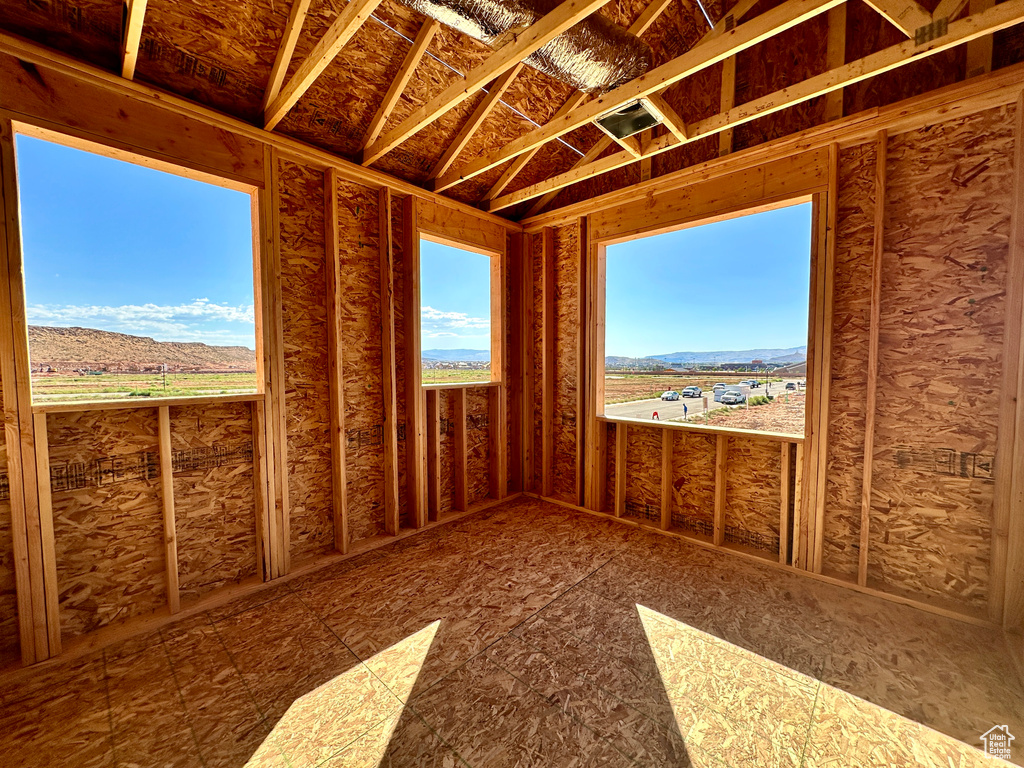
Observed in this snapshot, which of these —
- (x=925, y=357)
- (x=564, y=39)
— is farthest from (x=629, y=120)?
(x=925, y=357)

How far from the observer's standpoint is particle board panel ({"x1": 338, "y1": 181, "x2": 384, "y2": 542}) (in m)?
3.20

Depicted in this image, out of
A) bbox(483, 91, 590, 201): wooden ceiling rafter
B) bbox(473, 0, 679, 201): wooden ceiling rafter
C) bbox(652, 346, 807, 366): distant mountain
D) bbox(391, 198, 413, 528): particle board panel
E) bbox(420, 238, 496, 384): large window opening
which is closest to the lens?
bbox(473, 0, 679, 201): wooden ceiling rafter

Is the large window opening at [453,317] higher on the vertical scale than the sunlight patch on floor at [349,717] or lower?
higher

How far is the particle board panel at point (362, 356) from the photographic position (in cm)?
320

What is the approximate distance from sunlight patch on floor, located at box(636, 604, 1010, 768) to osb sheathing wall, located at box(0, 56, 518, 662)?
2.70 m

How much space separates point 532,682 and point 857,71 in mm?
3648

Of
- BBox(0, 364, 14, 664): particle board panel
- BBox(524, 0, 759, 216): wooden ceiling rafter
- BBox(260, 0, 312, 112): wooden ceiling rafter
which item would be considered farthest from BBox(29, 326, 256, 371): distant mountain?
BBox(524, 0, 759, 216): wooden ceiling rafter

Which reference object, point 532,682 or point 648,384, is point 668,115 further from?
point 648,384

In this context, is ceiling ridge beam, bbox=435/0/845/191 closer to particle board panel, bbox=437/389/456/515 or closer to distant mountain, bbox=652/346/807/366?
distant mountain, bbox=652/346/807/366

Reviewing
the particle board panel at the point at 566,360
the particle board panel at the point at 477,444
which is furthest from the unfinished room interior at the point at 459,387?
the particle board panel at the point at 477,444

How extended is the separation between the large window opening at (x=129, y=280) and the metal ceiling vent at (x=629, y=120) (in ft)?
8.84

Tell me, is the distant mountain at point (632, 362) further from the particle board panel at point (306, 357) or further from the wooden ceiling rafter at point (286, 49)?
the wooden ceiling rafter at point (286, 49)

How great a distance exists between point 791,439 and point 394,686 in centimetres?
315

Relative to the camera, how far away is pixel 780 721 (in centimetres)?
165
